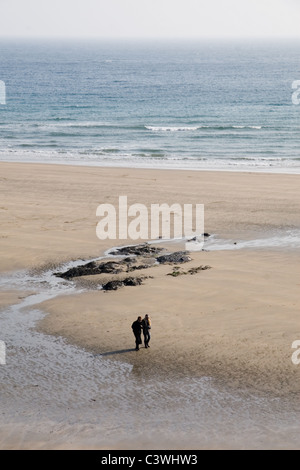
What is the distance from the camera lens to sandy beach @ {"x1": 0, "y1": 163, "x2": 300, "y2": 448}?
17.0 m

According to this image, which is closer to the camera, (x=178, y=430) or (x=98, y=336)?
(x=178, y=430)

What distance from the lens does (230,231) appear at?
2995 centimetres

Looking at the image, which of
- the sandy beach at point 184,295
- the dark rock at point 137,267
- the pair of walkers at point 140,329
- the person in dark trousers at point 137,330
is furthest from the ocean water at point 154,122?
the person in dark trousers at point 137,330

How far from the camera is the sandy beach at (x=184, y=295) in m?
17.0

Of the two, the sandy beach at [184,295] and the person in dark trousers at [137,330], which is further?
the person in dark trousers at [137,330]

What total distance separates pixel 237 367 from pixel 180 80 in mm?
101622

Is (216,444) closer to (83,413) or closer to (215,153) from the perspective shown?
(83,413)

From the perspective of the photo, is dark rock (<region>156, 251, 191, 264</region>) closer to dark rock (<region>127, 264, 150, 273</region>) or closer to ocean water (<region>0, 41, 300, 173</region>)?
dark rock (<region>127, 264, 150, 273</region>)

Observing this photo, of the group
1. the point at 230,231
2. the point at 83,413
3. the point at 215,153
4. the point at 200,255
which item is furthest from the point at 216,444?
the point at 215,153

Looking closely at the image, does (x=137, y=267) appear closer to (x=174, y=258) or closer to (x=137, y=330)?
(x=174, y=258)

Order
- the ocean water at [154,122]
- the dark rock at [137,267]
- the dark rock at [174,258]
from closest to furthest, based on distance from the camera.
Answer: the dark rock at [137,267]
the dark rock at [174,258]
the ocean water at [154,122]

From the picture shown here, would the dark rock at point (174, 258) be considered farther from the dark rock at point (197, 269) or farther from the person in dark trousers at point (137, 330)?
the person in dark trousers at point (137, 330)

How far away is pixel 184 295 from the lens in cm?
2184

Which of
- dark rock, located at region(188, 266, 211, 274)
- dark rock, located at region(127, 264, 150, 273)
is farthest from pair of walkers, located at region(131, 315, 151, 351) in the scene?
dark rock, located at region(127, 264, 150, 273)
